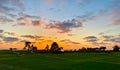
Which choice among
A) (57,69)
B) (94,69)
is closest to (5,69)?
(57,69)

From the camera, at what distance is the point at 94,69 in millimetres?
47844

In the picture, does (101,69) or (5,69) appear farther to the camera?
(101,69)

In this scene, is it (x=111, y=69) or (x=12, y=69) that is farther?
(x=111, y=69)

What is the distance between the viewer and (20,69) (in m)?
45.6

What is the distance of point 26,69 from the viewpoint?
150 feet

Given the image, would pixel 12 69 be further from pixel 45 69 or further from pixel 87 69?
pixel 87 69

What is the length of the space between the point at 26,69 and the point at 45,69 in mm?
3580

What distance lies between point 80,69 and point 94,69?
2947mm

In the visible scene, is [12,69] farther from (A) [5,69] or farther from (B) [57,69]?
(B) [57,69]

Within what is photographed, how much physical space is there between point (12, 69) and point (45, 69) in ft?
20.2

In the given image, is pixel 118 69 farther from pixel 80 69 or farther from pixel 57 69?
pixel 57 69

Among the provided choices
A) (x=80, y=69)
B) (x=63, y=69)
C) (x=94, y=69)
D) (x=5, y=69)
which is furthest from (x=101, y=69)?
(x=5, y=69)

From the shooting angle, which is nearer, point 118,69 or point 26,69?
point 26,69

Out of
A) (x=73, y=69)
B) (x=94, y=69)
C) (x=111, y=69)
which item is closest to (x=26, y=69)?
(x=73, y=69)
